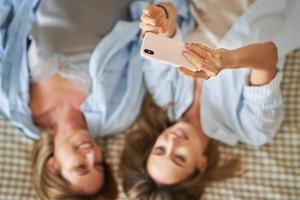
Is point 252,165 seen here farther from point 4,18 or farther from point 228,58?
point 4,18

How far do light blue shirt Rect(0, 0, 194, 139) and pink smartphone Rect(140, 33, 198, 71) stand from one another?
1.05ft

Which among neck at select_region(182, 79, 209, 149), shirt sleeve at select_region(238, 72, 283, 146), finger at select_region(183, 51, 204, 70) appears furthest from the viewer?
neck at select_region(182, 79, 209, 149)

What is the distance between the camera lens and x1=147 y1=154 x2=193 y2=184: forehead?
1115mm

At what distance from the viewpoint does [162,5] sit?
1.05m

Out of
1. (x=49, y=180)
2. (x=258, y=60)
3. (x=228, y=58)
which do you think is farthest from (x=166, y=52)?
(x=49, y=180)

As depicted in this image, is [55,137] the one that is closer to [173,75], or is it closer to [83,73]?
[83,73]

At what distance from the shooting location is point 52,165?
1.15 metres

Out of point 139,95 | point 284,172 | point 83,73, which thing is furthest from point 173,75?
point 284,172

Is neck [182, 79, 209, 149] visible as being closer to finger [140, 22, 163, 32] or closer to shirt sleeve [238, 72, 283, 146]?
shirt sleeve [238, 72, 283, 146]

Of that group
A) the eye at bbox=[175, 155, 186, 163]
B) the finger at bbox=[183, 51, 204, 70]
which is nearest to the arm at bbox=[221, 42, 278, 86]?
the finger at bbox=[183, 51, 204, 70]

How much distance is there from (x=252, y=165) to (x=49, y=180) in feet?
1.42

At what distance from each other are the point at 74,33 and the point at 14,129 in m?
0.24

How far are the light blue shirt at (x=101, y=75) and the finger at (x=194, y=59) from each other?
336 millimetres

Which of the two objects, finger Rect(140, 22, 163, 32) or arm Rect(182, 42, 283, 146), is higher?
finger Rect(140, 22, 163, 32)
